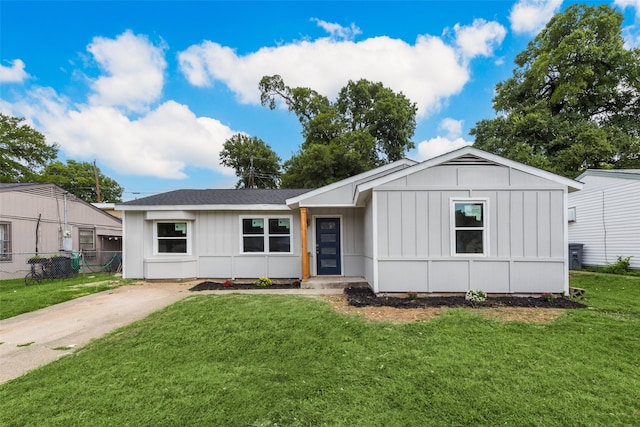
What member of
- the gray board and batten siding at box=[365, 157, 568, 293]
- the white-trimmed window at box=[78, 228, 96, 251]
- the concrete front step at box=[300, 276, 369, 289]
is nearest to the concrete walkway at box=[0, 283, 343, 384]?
the concrete front step at box=[300, 276, 369, 289]

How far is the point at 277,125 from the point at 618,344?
1058 inches

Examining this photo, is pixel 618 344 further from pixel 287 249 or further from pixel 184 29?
pixel 184 29

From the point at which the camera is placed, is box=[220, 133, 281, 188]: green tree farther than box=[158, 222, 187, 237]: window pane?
Yes

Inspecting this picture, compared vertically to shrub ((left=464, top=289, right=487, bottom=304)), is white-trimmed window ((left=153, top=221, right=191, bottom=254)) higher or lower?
higher

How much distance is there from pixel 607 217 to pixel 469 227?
362 inches

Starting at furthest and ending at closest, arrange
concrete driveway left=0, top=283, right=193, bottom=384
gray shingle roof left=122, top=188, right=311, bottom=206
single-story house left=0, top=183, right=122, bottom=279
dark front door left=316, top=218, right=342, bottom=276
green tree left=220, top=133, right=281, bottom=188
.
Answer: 1. green tree left=220, top=133, right=281, bottom=188
2. single-story house left=0, top=183, right=122, bottom=279
3. gray shingle roof left=122, top=188, right=311, bottom=206
4. dark front door left=316, top=218, right=342, bottom=276
5. concrete driveway left=0, top=283, right=193, bottom=384

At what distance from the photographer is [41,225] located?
1280 cm

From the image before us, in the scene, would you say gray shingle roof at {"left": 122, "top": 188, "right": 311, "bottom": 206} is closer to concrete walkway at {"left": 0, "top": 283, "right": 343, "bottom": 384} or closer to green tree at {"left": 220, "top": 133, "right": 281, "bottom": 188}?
concrete walkway at {"left": 0, "top": 283, "right": 343, "bottom": 384}

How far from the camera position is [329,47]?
17.1 meters

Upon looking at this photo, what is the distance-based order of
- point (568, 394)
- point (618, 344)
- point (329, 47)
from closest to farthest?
point (568, 394), point (618, 344), point (329, 47)

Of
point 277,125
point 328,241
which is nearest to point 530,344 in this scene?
point 328,241

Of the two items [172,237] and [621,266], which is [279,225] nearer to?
[172,237]

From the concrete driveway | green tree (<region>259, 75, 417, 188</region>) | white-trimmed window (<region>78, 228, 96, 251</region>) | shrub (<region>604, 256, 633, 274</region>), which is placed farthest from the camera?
green tree (<region>259, 75, 417, 188</region>)

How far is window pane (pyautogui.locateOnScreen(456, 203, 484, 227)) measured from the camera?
22.7 ft
